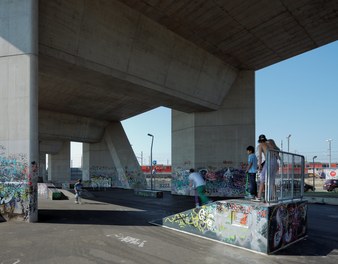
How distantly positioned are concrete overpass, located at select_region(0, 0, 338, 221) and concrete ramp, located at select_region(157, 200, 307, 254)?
6.92 meters

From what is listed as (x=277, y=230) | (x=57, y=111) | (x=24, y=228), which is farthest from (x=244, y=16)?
(x=57, y=111)

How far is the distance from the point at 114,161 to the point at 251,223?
35.3 m

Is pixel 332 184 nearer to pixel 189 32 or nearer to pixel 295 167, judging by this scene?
pixel 189 32

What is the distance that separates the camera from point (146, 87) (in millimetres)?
19609

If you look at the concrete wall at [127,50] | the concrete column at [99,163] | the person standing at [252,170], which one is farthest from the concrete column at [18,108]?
Answer: the concrete column at [99,163]

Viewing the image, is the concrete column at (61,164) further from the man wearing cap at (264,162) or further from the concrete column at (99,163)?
the man wearing cap at (264,162)

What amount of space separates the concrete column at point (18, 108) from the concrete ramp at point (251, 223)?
647 centimetres

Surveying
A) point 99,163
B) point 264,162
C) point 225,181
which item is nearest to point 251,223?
point 264,162

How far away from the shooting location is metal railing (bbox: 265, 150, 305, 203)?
8.80 m

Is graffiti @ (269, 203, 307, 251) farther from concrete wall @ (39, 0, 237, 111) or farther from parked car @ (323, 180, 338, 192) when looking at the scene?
parked car @ (323, 180, 338, 192)

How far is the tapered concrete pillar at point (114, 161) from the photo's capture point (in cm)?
4072

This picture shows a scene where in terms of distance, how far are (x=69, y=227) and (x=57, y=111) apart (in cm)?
2809

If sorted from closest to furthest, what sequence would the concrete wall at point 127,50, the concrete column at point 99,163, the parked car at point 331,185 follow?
the concrete wall at point 127,50 < the parked car at point 331,185 < the concrete column at point 99,163

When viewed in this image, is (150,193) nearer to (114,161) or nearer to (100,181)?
(114,161)
